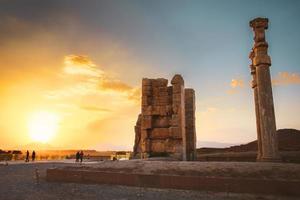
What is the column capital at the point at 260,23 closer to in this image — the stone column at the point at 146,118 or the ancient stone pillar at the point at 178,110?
the ancient stone pillar at the point at 178,110

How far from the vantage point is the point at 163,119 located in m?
16.3

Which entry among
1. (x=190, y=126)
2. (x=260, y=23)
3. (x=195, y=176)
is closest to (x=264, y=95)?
(x=260, y=23)

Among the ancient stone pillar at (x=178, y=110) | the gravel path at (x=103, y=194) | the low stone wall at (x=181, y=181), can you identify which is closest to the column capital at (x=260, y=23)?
the ancient stone pillar at (x=178, y=110)

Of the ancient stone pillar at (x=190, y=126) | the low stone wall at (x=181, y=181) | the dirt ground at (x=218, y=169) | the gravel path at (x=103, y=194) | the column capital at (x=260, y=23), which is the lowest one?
the gravel path at (x=103, y=194)

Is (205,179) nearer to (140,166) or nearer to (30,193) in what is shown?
(140,166)

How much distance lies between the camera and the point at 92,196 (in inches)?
302

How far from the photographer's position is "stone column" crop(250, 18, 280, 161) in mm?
10656

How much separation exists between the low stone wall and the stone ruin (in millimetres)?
6085

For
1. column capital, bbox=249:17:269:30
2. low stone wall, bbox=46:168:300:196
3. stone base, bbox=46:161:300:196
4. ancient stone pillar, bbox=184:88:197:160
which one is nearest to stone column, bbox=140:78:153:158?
ancient stone pillar, bbox=184:88:197:160

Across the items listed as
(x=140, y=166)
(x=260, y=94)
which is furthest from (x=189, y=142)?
(x=140, y=166)

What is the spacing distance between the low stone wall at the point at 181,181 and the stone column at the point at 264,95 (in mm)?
3656

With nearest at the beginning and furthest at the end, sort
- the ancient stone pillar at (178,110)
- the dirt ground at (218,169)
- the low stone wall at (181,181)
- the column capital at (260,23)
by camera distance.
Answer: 1. the low stone wall at (181,181)
2. the dirt ground at (218,169)
3. the column capital at (260,23)
4. the ancient stone pillar at (178,110)

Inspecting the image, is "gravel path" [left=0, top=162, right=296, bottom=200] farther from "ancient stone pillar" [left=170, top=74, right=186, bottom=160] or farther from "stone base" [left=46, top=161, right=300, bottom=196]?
"ancient stone pillar" [left=170, top=74, right=186, bottom=160]

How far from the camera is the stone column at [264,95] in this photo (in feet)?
35.0
